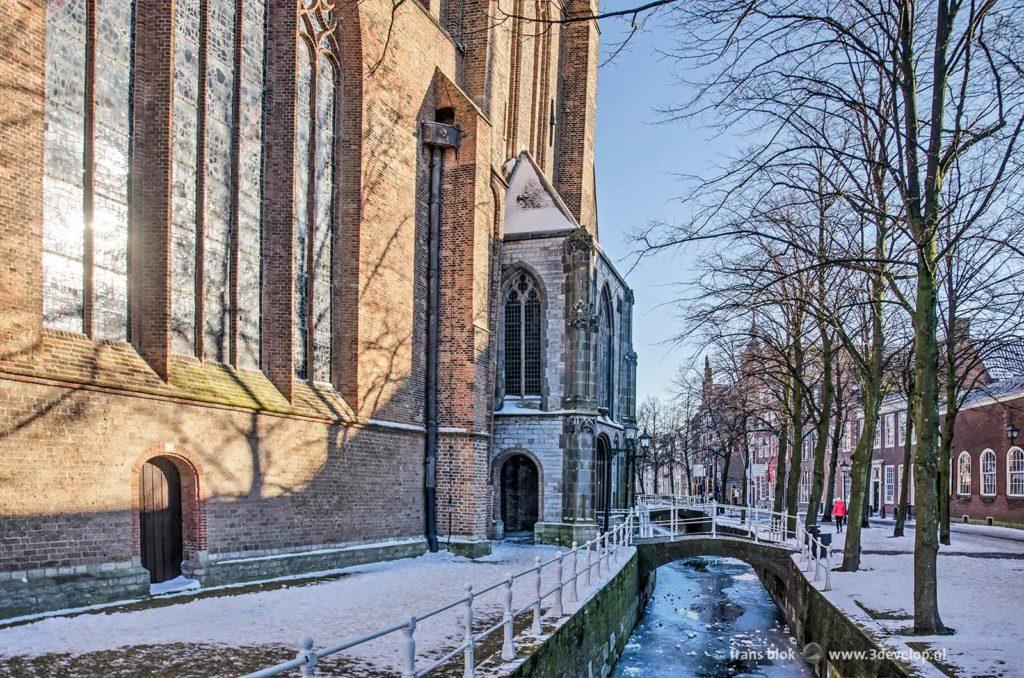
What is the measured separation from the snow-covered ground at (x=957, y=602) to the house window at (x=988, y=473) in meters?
16.7

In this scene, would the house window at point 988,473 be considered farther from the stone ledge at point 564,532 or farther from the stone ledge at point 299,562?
the stone ledge at point 299,562

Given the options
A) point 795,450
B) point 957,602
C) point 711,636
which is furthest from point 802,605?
point 795,450

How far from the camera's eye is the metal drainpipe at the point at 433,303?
19.1 meters

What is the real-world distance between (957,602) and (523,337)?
14.3 meters

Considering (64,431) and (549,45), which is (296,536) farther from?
(549,45)

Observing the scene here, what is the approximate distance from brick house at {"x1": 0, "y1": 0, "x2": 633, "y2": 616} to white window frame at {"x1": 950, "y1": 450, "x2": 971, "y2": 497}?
82.0 feet

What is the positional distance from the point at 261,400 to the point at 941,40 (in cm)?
1080

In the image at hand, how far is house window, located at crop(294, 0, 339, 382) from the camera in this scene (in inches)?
614

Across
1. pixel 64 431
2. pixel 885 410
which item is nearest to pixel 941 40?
pixel 64 431

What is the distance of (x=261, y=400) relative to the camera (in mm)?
13656

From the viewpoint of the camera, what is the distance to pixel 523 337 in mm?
24969

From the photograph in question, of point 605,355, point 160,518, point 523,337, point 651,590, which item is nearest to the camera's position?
point 160,518

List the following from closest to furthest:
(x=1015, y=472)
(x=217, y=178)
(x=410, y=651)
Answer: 1. (x=410, y=651)
2. (x=217, y=178)
3. (x=1015, y=472)

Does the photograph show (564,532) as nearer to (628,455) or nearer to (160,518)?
(628,455)
